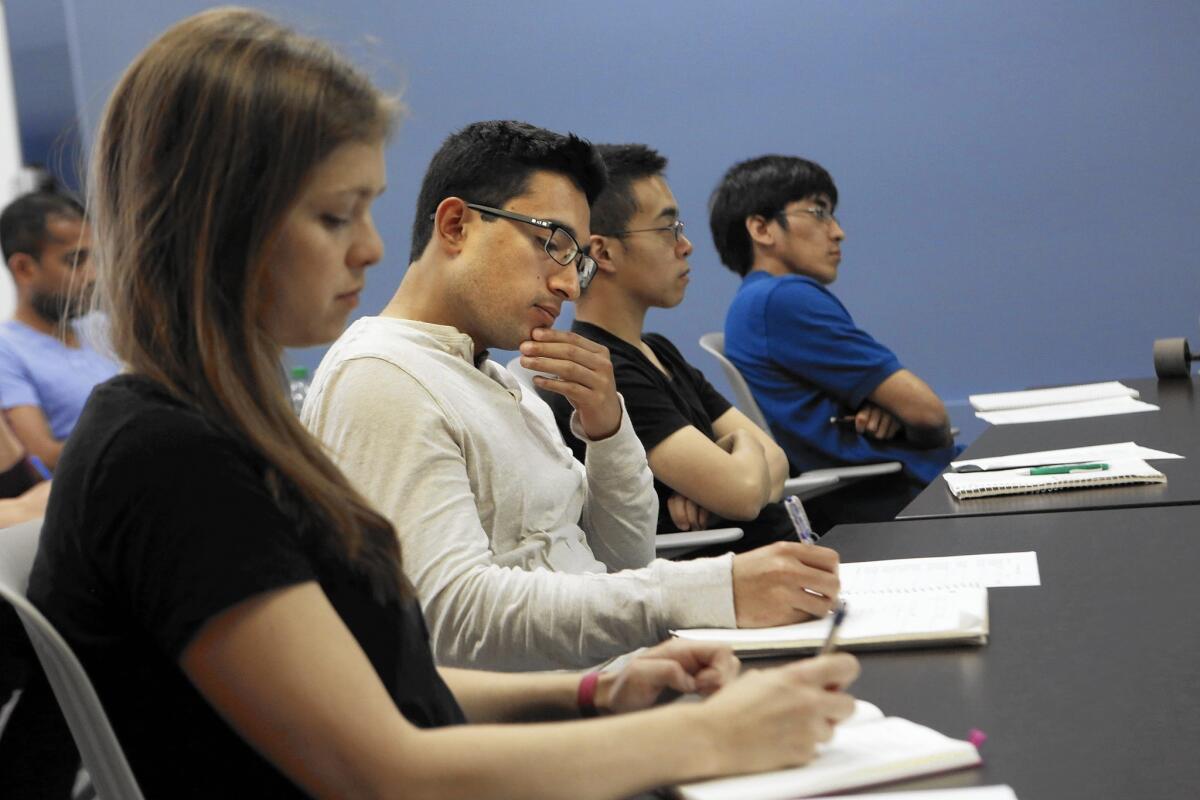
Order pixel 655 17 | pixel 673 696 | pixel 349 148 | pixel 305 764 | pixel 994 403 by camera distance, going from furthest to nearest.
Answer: pixel 655 17
pixel 994 403
pixel 673 696
pixel 349 148
pixel 305 764

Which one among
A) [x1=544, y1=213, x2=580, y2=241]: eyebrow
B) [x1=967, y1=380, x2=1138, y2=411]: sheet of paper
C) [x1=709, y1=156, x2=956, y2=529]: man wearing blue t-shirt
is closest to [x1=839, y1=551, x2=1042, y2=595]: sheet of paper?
[x1=544, y1=213, x2=580, y2=241]: eyebrow

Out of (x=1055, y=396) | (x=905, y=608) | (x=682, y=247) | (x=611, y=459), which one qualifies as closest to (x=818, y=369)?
(x=1055, y=396)

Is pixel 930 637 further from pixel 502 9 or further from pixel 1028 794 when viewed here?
pixel 502 9

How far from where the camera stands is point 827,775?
86 centimetres

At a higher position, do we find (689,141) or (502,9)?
(502,9)

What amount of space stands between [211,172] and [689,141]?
421 centimetres

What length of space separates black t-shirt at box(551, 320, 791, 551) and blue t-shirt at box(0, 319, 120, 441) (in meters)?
1.70

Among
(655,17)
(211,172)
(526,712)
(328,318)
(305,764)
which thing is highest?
(655,17)

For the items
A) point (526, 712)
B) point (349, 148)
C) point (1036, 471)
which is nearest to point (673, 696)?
point (526, 712)

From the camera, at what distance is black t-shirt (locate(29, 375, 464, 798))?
2.67 ft

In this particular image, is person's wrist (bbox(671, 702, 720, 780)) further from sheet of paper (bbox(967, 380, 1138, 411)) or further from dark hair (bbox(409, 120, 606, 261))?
sheet of paper (bbox(967, 380, 1138, 411))

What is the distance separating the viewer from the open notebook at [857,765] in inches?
33.0

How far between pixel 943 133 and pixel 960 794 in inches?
165

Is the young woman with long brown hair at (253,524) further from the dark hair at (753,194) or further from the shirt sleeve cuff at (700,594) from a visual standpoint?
the dark hair at (753,194)
